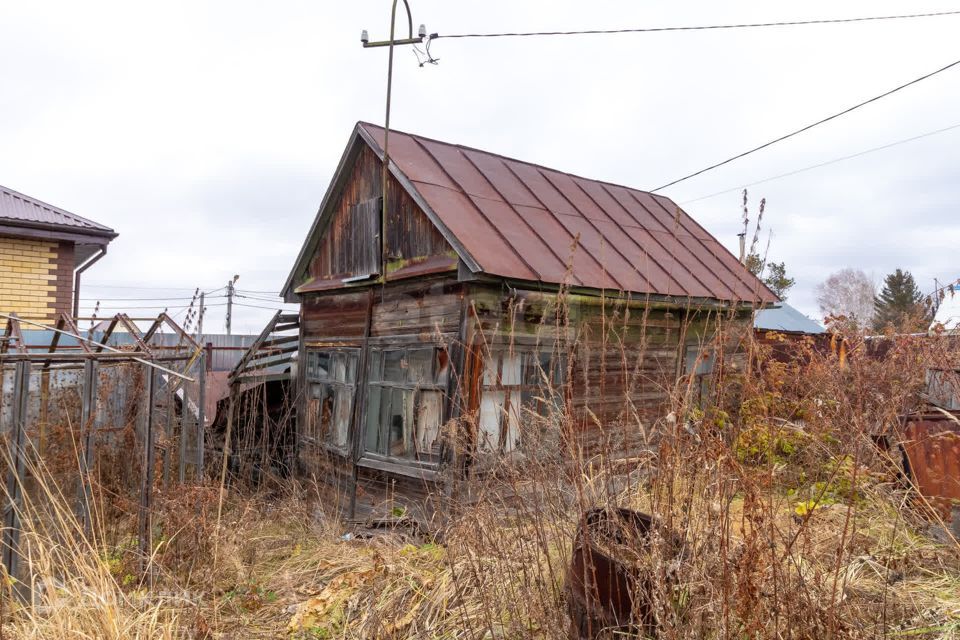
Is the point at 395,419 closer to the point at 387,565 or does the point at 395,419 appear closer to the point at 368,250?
the point at 368,250

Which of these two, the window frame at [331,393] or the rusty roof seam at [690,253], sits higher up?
the rusty roof seam at [690,253]

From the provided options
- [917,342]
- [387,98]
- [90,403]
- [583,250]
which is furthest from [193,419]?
[917,342]

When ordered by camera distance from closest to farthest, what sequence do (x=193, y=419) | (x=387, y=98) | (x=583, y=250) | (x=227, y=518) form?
(x=227, y=518) < (x=387, y=98) < (x=583, y=250) < (x=193, y=419)

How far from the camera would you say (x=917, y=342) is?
26.0ft

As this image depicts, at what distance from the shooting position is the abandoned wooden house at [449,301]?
279 inches

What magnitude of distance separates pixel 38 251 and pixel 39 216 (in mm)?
625

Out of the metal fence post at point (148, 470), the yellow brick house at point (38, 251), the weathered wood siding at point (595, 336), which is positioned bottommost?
the metal fence post at point (148, 470)

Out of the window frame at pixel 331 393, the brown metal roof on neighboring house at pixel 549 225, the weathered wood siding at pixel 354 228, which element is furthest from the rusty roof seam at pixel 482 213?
the window frame at pixel 331 393

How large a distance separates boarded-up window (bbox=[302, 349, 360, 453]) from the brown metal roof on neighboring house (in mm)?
2568

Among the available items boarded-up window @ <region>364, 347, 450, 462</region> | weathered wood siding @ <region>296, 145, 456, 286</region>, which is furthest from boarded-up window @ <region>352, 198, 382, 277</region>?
boarded-up window @ <region>364, 347, 450, 462</region>

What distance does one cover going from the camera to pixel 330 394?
9367 millimetres

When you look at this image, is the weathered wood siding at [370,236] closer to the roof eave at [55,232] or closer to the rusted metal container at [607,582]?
the roof eave at [55,232]

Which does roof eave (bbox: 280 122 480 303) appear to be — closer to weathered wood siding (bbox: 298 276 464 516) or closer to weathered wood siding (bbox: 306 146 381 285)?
weathered wood siding (bbox: 306 146 381 285)

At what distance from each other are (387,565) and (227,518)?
8.83ft
